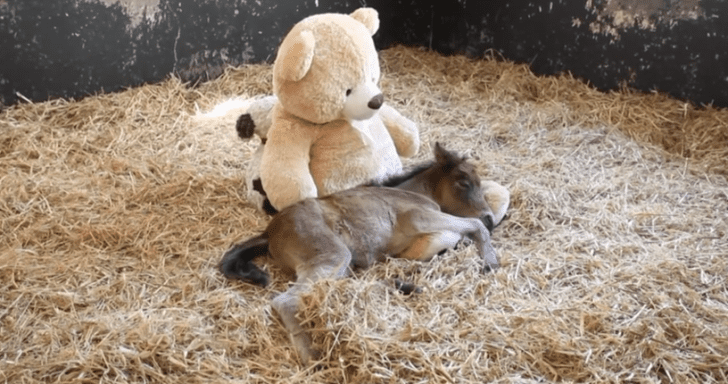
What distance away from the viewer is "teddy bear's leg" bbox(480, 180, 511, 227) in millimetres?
3393

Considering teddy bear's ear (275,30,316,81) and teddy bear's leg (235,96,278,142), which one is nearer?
teddy bear's ear (275,30,316,81)

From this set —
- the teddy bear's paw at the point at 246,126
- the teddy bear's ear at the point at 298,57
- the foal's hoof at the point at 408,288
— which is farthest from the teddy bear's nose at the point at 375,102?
the foal's hoof at the point at 408,288

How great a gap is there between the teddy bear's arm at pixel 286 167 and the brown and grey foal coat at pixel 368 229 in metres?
0.10

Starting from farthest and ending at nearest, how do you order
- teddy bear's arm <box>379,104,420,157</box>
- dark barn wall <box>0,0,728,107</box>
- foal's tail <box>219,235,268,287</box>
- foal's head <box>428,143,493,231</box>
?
1. dark barn wall <box>0,0,728,107</box>
2. teddy bear's arm <box>379,104,420,157</box>
3. foal's head <box>428,143,493,231</box>
4. foal's tail <box>219,235,268,287</box>

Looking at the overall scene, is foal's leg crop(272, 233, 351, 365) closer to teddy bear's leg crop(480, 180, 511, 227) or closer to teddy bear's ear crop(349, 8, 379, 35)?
teddy bear's leg crop(480, 180, 511, 227)

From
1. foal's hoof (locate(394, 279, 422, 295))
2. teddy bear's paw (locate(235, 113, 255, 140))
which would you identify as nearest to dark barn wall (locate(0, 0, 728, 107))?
teddy bear's paw (locate(235, 113, 255, 140))

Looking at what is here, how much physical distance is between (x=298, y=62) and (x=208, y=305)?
39.1 inches

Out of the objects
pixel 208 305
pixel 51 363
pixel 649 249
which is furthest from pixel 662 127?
pixel 51 363

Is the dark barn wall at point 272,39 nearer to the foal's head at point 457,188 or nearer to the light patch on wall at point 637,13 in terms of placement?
the light patch on wall at point 637,13

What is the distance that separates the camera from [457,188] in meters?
3.30

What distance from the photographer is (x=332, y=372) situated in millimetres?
2371

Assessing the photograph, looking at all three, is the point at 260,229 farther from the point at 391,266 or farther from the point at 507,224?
the point at 507,224

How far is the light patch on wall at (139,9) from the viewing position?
16.0 ft

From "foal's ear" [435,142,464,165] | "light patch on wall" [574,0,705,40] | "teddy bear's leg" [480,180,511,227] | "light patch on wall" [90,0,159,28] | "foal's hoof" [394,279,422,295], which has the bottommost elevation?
"teddy bear's leg" [480,180,511,227]
